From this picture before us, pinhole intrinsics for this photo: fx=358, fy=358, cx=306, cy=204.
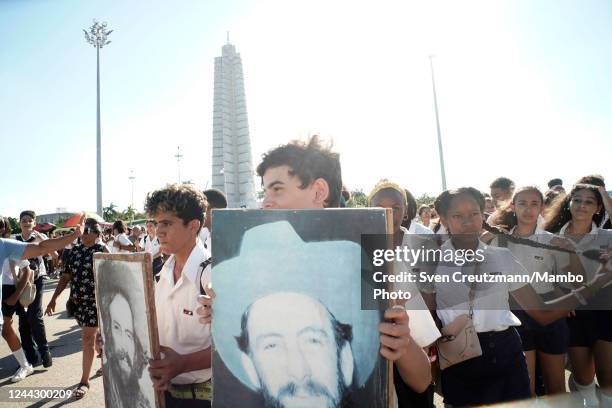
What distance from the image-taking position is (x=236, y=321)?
46.1 inches

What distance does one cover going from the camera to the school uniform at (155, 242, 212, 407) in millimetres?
1753

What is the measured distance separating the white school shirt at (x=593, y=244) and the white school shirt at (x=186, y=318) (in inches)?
112

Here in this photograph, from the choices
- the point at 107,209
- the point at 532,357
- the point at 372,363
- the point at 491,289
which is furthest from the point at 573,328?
the point at 107,209

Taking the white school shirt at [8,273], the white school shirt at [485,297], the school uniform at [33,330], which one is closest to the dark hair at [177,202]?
the white school shirt at [485,297]

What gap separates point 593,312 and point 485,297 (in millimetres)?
1537

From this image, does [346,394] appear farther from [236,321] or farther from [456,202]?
[456,202]

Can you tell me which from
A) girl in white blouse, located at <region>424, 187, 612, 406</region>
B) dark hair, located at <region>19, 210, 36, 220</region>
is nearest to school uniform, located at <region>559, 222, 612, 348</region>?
girl in white blouse, located at <region>424, 187, 612, 406</region>

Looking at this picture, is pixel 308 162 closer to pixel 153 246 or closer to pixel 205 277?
pixel 205 277

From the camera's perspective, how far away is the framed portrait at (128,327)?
1.53 m

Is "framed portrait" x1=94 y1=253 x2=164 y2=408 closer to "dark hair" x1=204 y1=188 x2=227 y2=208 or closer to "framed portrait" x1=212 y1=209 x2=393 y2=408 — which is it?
"framed portrait" x1=212 y1=209 x2=393 y2=408

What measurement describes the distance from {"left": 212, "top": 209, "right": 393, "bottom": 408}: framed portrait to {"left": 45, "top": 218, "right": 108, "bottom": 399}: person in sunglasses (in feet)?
11.7

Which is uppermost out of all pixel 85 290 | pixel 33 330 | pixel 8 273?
pixel 8 273

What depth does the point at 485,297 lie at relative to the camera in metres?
2.07

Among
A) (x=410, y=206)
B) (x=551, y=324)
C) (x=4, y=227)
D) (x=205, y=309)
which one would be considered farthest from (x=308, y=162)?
(x=4, y=227)
